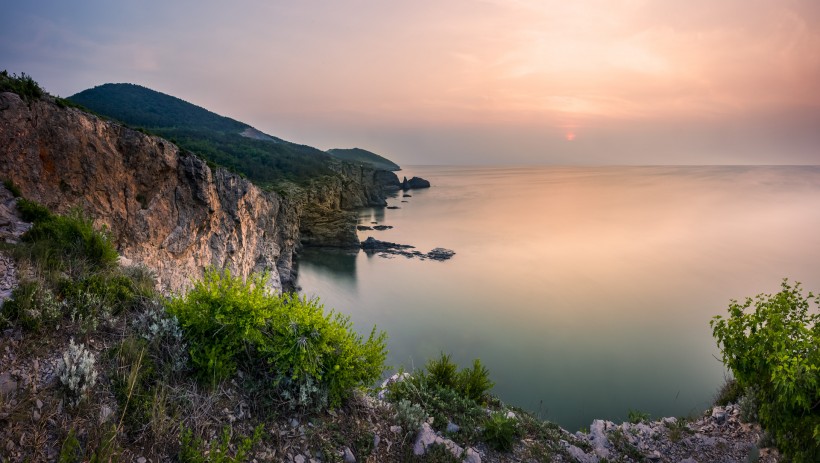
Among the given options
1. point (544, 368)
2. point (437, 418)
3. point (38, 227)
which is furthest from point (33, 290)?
point (544, 368)

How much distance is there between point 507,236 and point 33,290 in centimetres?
5168

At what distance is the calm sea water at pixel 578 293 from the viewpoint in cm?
1862

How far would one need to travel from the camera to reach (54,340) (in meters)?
3.80

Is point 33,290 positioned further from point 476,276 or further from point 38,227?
point 476,276

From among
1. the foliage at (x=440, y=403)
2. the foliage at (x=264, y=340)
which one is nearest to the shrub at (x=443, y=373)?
the foliage at (x=440, y=403)

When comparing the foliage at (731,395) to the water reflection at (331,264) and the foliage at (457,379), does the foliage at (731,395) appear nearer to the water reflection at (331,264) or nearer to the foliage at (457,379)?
the foliage at (457,379)

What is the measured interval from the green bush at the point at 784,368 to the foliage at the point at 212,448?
6.92 metres


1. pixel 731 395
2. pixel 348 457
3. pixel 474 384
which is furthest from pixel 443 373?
pixel 731 395

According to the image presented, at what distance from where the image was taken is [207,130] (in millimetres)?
88938

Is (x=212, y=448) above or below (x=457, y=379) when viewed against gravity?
above

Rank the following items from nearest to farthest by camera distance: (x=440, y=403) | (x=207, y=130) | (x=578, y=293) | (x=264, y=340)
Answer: (x=264, y=340), (x=440, y=403), (x=578, y=293), (x=207, y=130)

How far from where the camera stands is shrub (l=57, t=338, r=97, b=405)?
11.0 feet

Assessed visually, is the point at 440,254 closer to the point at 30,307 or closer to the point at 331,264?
the point at 331,264

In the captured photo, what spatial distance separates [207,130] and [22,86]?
8957cm
